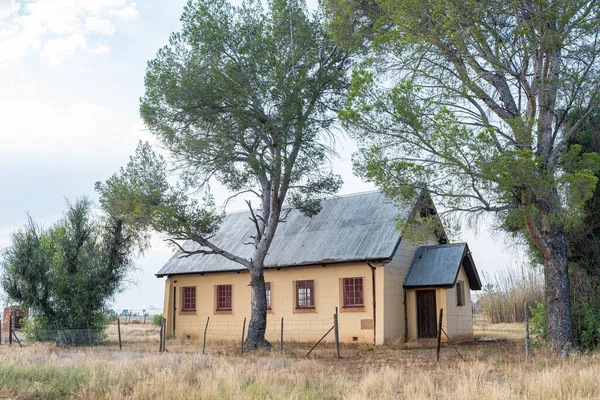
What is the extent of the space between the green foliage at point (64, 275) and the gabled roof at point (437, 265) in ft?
40.0

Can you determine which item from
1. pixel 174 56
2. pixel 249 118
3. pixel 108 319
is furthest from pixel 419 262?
pixel 108 319

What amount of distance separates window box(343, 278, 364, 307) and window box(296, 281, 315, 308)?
153 centimetres

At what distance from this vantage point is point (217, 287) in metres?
25.4

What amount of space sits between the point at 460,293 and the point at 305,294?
20.1 ft

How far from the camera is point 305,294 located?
893 inches

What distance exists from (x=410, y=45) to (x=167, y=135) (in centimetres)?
914

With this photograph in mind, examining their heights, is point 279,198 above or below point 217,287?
above

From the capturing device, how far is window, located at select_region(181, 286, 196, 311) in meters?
26.4

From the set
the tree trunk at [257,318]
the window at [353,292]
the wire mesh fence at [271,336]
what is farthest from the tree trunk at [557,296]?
the tree trunk at [257,318]

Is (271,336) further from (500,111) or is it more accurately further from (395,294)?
(500,111)

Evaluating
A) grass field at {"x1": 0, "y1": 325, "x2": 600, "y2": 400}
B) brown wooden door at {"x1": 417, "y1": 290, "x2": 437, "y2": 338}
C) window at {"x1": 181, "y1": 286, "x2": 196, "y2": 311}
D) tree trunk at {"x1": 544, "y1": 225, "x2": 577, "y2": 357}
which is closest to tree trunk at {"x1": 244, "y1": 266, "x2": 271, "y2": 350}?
grass field at {"x1": 0, "y1": 325, "x2": 600, "y2": 400}

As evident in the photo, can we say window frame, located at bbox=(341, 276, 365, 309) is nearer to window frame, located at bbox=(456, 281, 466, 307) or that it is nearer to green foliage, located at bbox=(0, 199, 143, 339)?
window frame, located at bbox=(456, 281, 466, 307)

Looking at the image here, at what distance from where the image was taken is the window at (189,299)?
26383mm

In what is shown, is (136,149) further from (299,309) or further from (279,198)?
(299,309)
